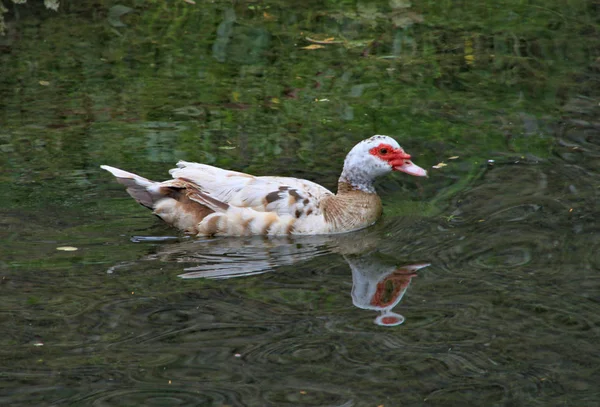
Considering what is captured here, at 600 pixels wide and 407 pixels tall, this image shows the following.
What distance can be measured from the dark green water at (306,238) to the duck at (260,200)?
152 millimetres

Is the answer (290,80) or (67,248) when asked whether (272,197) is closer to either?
(67,248)

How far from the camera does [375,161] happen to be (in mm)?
9070

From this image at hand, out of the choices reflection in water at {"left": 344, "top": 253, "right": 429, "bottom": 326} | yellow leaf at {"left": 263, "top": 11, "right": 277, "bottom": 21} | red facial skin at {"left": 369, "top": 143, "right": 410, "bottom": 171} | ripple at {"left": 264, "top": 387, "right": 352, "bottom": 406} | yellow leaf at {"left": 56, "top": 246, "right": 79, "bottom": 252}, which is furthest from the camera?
yellow leaf at {"left": 263, "top": 11, "right": 277, "bottom": 21}

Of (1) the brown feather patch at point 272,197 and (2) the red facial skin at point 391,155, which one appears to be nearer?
(1) the brown feather patch at point 272,197

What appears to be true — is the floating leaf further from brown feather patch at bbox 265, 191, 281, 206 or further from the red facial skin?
brown feather patch at bbox 265, 191, 281, 206

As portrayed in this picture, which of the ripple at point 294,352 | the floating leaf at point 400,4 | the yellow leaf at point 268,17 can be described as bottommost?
the ripple at point 294,352

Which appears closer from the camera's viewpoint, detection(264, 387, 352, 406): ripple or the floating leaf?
detection(264, 387, 352, 406): ripple

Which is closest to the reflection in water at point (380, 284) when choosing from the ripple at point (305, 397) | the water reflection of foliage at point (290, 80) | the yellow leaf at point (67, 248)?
the ripple at point (305, 397)

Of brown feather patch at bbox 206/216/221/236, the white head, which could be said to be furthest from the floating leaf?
brown feather patch at bbox 206/216/221/236

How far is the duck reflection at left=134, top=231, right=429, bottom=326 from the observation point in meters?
7.62

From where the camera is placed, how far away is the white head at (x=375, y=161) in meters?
9.05

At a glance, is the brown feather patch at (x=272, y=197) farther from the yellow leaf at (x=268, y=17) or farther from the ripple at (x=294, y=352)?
the yellow leaf at (x=268, y=17)

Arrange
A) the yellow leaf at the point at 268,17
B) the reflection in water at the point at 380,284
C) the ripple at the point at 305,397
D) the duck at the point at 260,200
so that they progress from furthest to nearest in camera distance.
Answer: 1. the yellow leaf at the point at 268,17
2. the duck at the point at 260,200
3. the reflection in water at the point at 380,284
4. the ripple at the point at 305,397

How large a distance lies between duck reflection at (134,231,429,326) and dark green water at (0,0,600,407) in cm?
3
